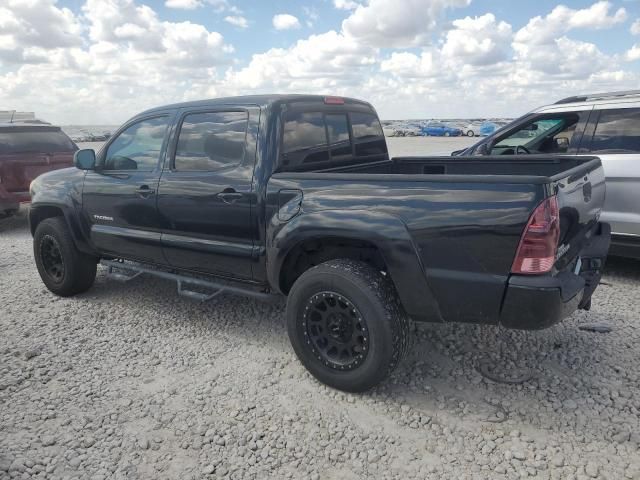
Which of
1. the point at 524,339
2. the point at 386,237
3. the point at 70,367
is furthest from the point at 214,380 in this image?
the point at 524,339

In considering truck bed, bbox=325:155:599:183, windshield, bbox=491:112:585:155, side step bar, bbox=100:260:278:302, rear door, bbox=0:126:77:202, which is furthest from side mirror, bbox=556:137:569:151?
rear door, bbox=0:126:77:202

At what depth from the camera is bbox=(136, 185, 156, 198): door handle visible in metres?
4.07

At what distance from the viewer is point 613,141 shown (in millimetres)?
5051

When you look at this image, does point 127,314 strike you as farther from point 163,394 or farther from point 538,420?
point 538,420

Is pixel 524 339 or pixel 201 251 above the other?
pixel 201 251

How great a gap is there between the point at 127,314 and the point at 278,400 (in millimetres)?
2090

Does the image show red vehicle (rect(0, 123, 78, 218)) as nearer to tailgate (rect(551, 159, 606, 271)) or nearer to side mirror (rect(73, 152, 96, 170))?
side mirror (rect(73, 152, 96, 170))

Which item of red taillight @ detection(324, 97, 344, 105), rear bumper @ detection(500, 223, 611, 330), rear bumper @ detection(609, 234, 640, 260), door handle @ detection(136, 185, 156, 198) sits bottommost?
rear bumper @ detection(609, 234, 640, 260)

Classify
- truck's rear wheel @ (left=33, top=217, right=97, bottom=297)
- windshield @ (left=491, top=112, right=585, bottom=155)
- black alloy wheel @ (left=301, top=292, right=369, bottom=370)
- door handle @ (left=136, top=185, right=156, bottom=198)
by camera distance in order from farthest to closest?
windshield @ (left=491, top=112, right=585, bottom=155)
truck's rear wheel @ (left=33, top=217, right=97, bottom=297)
door handle @ (left=136, top=185, right=156, bottom=198)
black alloy wheel @ (left=301, top=292, right=369, bottom=370)

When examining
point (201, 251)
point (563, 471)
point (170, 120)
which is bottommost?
point (563, 471)

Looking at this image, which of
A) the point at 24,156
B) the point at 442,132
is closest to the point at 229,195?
the point at 24,156

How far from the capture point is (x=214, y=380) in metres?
3.42

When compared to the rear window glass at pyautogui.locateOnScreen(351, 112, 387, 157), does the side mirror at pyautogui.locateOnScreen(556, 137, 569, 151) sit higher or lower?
lower

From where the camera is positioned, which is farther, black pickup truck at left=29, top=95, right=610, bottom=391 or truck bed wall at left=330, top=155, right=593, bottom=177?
truck bed wall at left=330, top=155, right=593, bottom=177
